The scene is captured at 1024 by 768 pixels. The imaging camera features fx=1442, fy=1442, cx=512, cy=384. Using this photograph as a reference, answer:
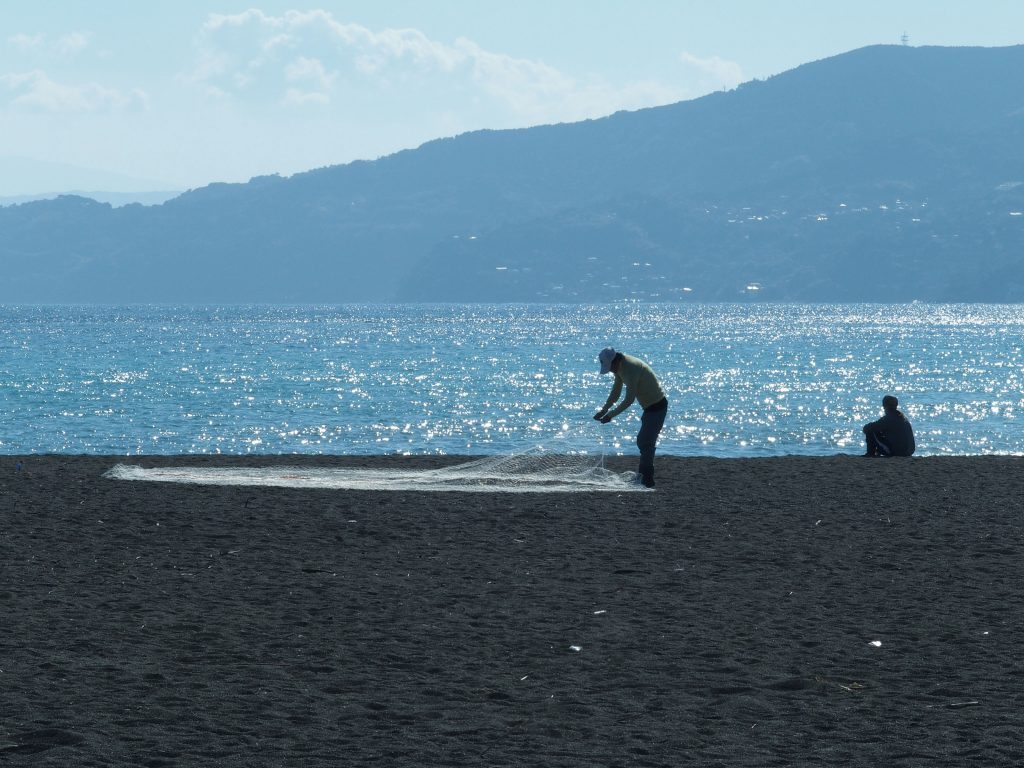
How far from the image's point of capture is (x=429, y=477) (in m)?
19.7

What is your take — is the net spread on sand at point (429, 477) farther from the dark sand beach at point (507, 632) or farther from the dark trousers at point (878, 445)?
the dark trousers at point (878, 445)

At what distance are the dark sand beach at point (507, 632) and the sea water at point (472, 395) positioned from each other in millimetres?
5893

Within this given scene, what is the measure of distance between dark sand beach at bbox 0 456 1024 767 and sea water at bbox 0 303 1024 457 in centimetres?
589

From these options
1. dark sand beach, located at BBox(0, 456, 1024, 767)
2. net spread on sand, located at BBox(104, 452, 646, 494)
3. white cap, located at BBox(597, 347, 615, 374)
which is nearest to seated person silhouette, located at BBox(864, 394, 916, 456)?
net spread on sand, located at BBox(104, 452, 646, 494)

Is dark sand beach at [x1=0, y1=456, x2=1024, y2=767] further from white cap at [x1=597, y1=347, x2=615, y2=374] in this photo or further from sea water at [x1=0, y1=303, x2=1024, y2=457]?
sea water at [x1=0, y1=303, x2=1024, y2=457]

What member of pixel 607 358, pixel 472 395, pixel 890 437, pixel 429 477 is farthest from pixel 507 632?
pixel 472 395

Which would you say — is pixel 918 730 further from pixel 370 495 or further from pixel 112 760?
pixel 370 495

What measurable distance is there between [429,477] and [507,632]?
9.93 meters

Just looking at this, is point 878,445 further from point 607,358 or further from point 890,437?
point 607,358

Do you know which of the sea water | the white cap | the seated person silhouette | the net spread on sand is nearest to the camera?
the white cap

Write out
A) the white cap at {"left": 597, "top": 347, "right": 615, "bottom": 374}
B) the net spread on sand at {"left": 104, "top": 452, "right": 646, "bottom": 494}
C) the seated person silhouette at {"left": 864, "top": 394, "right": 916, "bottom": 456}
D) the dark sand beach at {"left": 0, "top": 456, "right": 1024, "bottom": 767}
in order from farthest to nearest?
the seated person silhouette at {"left": 864, "top": 394, "right": 916, "bottom": 456}
the net spread on sand at {"left": 104, "top": 452, "right": 646, "bottom": 494}
the white cap at {"left": 597, "top": 347, "right": 615, "bottom": 374}
the dark sand beach at {"left": 0, "top": 456, "right": 1024, "bottom": 767}

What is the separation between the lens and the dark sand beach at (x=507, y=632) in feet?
23.8

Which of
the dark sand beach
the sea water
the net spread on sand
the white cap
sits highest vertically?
the white cap

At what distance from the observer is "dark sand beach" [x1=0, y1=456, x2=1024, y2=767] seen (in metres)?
7.27
